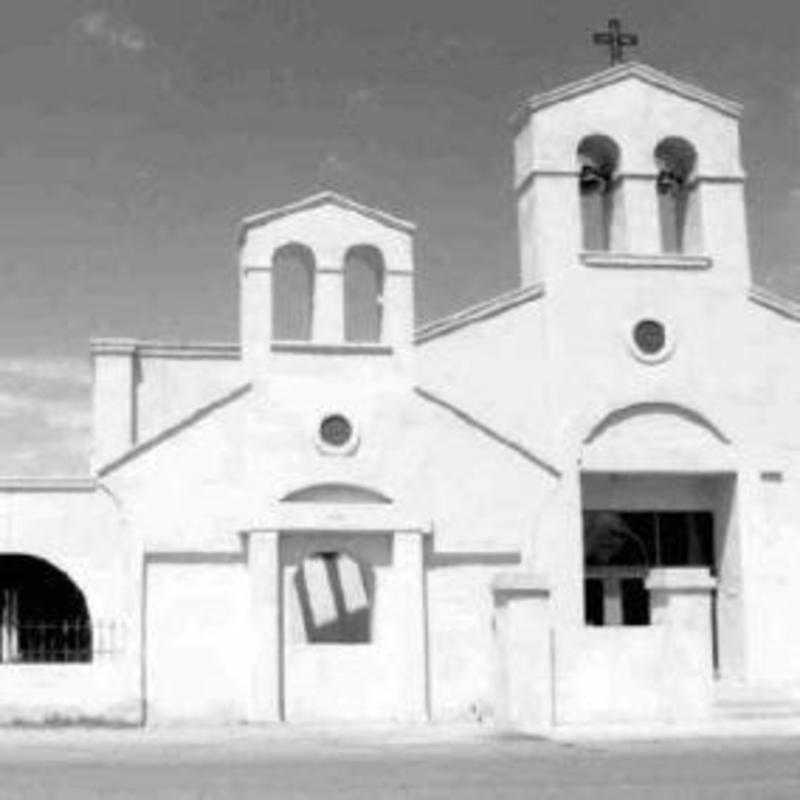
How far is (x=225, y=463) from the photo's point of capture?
27531mm

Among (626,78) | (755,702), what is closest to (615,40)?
(626,78)

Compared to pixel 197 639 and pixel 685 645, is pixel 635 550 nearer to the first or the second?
pixel 685 645

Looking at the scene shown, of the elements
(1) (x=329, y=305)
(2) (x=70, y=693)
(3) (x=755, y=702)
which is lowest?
(3) (x=755, y=702)

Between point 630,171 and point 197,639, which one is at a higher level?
point 630,171

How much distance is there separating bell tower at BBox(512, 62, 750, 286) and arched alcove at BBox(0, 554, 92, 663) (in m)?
10.2

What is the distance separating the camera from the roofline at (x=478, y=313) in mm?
29531

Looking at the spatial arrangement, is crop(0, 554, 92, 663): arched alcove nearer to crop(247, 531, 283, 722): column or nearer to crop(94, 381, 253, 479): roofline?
crop(94, 381, 253, 479): roofline

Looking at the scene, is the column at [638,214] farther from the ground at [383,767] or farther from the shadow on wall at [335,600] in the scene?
the ground at [383,767]

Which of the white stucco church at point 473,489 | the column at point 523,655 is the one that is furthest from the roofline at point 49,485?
the column at point 523,655

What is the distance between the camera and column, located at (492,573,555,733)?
23.5 m

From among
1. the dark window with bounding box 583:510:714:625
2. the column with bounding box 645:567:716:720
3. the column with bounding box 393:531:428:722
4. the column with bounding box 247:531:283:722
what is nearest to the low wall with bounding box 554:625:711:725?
the column with bounding box 645:567:716:720

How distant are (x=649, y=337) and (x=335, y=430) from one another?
6.36 metres

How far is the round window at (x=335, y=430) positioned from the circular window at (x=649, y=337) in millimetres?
5924

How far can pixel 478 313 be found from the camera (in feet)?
98.0
